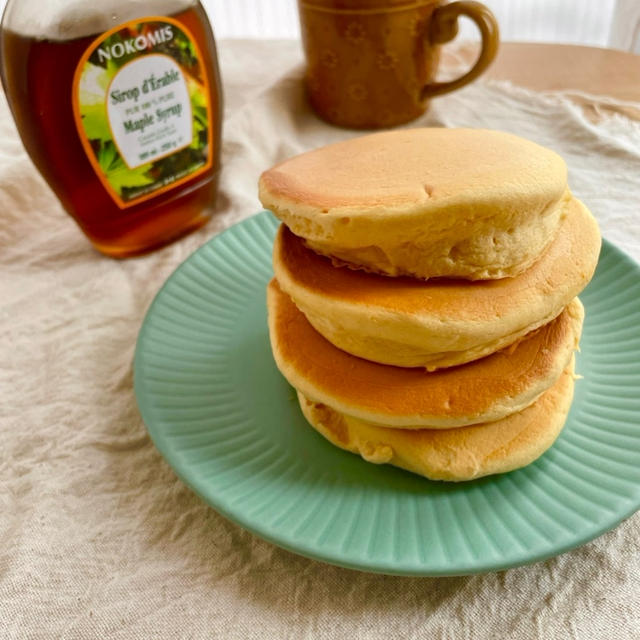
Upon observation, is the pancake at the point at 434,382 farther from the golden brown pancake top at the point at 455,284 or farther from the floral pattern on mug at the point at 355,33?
the floral pattern on mug at the point at 355,33

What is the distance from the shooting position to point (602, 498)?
54 cm

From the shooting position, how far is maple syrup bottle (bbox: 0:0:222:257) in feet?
2.66

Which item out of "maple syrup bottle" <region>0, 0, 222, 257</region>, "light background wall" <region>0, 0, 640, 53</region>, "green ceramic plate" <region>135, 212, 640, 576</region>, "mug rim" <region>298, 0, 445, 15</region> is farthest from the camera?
"light background wall" <region>0, 0, 640, 53</region>

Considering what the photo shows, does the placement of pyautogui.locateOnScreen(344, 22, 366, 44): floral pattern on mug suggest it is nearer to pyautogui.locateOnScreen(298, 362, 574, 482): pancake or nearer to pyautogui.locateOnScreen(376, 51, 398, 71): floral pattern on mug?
pyautogui.locateOnScreen(376, 51, 398, 71): floral pattern on mug

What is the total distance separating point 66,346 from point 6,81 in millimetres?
341

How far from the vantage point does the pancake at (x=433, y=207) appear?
1.71 feet

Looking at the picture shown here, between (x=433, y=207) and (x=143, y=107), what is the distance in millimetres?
562

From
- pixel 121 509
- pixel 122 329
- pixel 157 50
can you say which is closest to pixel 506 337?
pixel 121 509

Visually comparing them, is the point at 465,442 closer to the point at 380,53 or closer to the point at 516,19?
the point at 380,53

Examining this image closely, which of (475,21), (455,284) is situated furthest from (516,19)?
(455,284)

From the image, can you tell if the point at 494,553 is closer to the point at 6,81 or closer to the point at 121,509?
the point at 121,509

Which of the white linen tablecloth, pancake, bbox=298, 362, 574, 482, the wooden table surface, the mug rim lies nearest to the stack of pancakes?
pancake, bbox=298, 362, 574, 482

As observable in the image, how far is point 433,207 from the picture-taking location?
515 mm

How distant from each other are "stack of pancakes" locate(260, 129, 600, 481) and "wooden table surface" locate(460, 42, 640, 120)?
771 mm
